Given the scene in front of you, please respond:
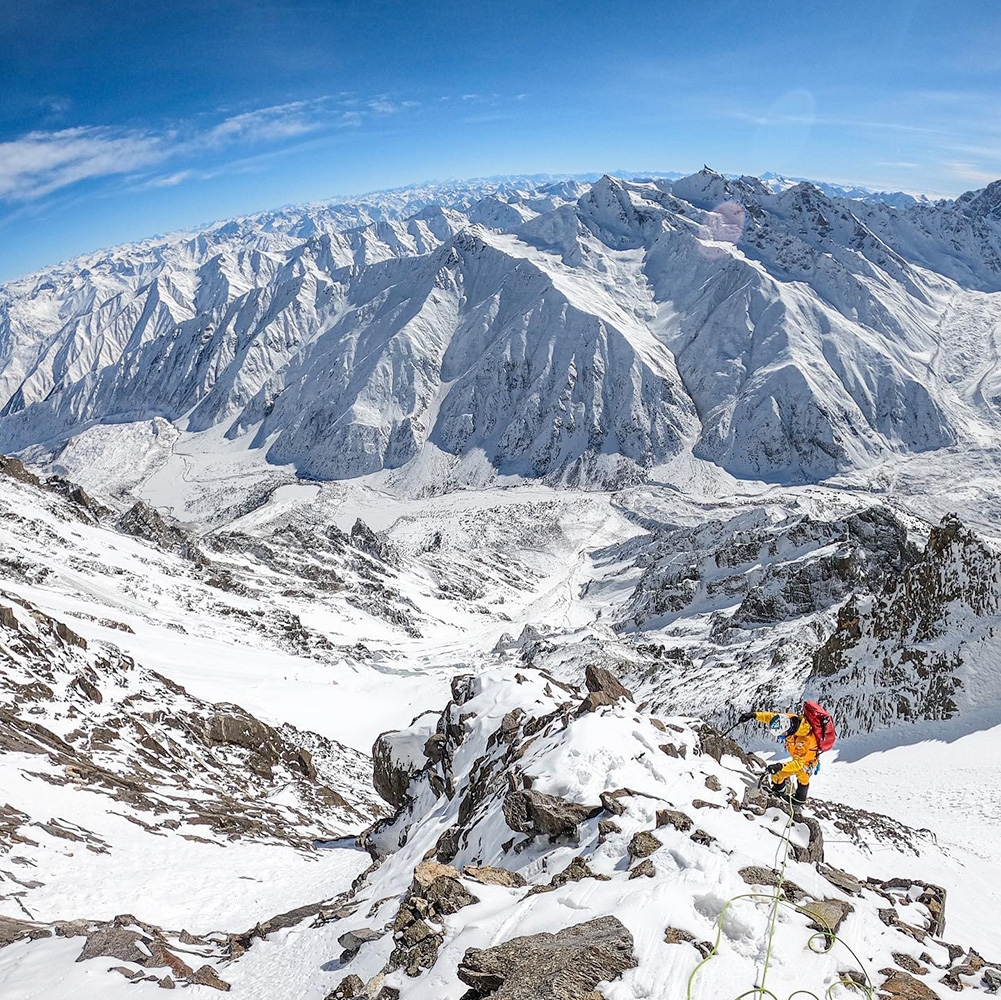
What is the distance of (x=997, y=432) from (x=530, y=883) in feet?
739

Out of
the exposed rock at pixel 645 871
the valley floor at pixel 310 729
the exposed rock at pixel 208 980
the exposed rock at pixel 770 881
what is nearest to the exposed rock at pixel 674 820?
the exposed rock at pixel 645 871

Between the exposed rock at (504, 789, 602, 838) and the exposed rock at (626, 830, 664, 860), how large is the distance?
162 centimetres

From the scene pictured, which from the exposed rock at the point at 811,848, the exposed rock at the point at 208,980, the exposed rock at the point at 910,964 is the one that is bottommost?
the exposed rock at the point at 208,980

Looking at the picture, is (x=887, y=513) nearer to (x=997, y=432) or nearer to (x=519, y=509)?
(x=519, y=509)

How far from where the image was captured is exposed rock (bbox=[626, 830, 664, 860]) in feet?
35.3

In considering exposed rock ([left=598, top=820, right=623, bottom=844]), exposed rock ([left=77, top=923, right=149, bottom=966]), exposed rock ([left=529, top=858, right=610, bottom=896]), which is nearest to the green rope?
exposed rock ([left=529, top=858, right=610, bottom=896])

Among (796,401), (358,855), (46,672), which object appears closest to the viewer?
(358,855)

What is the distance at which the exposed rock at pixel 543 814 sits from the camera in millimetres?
12469

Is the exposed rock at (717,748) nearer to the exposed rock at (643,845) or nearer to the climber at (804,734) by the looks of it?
the climber at (804,734)

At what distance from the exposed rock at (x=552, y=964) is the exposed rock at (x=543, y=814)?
3.76 metres

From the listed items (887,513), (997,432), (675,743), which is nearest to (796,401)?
(997,432)

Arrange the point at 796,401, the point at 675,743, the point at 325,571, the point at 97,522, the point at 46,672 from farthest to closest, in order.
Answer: the point at 796,401 < the point at 325,571 < the point at 97,522 < the point at 46,672 < the point at 675,743

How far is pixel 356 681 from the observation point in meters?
56.4

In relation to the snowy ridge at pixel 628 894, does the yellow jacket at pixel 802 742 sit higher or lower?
higher
